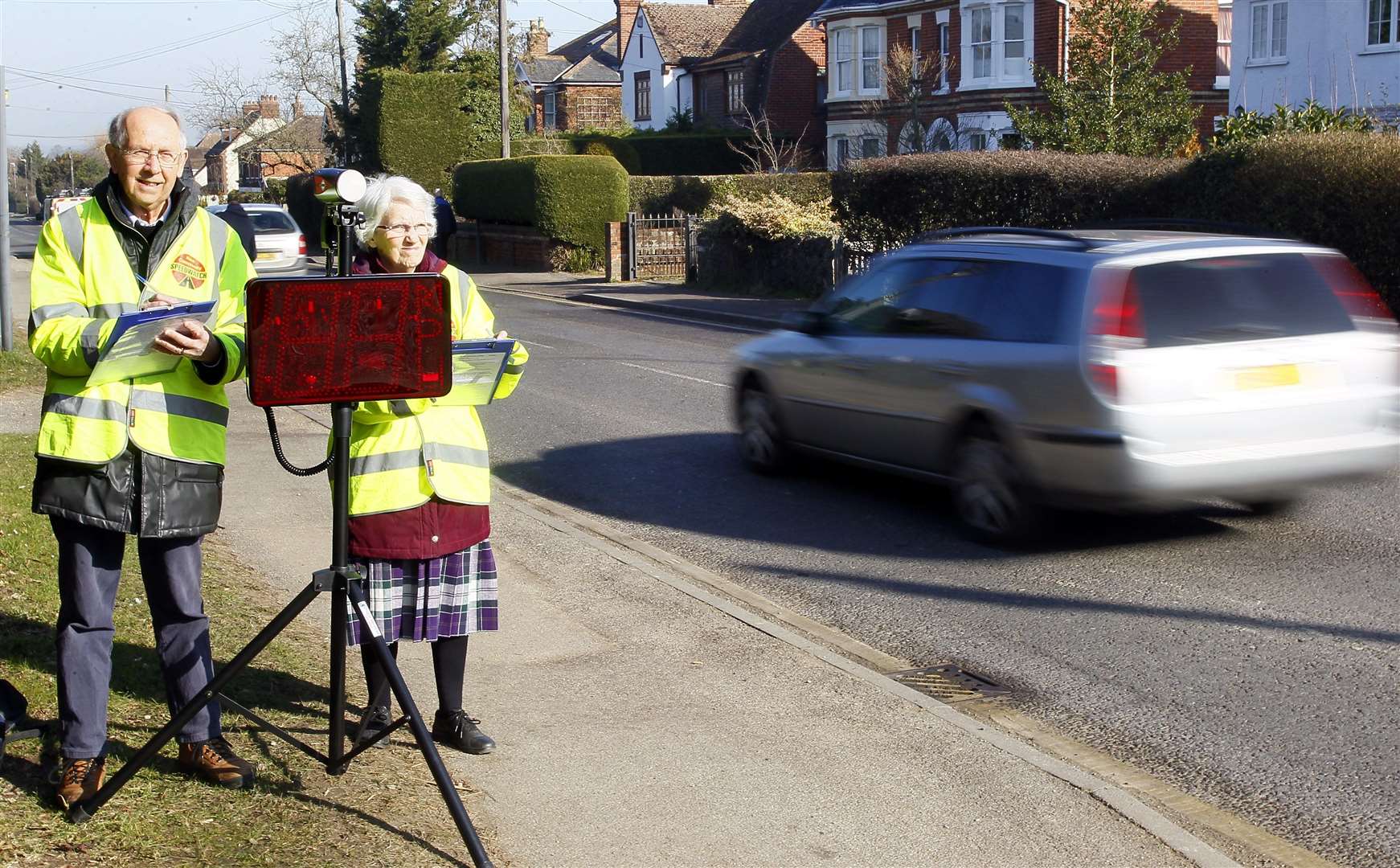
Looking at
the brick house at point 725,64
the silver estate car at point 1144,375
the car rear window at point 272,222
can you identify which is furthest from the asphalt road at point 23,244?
the silver estate car at point 1144,375

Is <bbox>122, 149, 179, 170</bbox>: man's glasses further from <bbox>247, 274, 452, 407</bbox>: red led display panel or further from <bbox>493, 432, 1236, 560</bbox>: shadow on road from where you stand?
<bbox>493, 432, 1236, 560</bbox>: shadow on road

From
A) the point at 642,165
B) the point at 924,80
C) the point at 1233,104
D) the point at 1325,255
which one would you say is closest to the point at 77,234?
the point at 1325,255

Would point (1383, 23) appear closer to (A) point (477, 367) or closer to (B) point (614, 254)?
(B) point (614, 254)

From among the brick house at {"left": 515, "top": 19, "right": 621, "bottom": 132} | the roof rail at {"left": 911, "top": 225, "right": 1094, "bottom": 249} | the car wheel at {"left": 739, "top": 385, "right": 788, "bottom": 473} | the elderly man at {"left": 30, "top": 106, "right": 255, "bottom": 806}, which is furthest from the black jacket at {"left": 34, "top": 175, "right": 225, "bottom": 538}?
the brick house at {"left": 515, "top": 19, "right": 621, "bottom": 132}

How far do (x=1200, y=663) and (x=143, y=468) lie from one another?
162 inches

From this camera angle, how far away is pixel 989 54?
43969 millimetres

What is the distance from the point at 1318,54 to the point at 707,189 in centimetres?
1453

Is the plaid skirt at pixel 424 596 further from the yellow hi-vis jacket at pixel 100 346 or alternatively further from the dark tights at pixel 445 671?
the yellow hi-vis jacket at pixel 100 346

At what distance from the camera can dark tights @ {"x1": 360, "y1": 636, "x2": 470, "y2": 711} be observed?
4.57 m

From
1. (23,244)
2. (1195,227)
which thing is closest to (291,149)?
(23,244)

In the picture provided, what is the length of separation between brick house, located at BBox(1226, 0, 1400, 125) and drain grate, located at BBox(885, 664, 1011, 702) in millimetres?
26699

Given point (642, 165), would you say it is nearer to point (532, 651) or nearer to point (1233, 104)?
point (1233, 104)

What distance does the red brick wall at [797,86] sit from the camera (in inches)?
2189

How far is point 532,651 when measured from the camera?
19.7 ft
